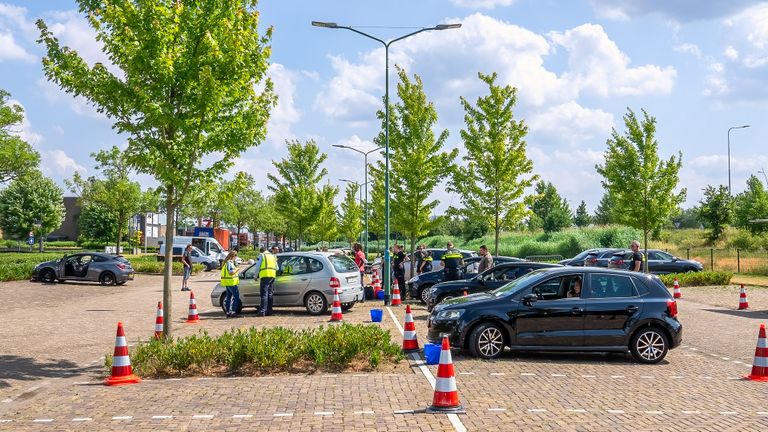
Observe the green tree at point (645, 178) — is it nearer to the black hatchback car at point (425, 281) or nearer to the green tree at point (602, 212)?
the black hatchback car at point (425, 281)

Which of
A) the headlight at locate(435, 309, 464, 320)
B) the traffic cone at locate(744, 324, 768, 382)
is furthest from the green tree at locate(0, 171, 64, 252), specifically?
the traffic cone at locate(744, 324, 768, 382)

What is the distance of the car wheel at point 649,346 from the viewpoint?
445 inches

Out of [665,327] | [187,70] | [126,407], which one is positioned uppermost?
[187,70]

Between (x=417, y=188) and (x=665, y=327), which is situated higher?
(x=417, y=188)

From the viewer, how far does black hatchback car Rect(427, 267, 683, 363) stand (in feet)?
36.9

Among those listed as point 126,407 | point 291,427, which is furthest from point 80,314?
point 291,427

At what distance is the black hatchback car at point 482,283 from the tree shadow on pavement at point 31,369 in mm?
8666

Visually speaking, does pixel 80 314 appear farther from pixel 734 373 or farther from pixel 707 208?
pixel 707 208

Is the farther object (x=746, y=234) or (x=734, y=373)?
(x=746, y=234)

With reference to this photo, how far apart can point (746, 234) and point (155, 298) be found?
41268mm

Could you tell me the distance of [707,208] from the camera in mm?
51438

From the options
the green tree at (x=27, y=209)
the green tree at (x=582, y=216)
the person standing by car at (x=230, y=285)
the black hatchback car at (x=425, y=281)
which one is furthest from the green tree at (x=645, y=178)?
the green tree at (x=582, y=216)

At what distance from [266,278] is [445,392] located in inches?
413

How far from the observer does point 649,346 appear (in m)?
11.3
